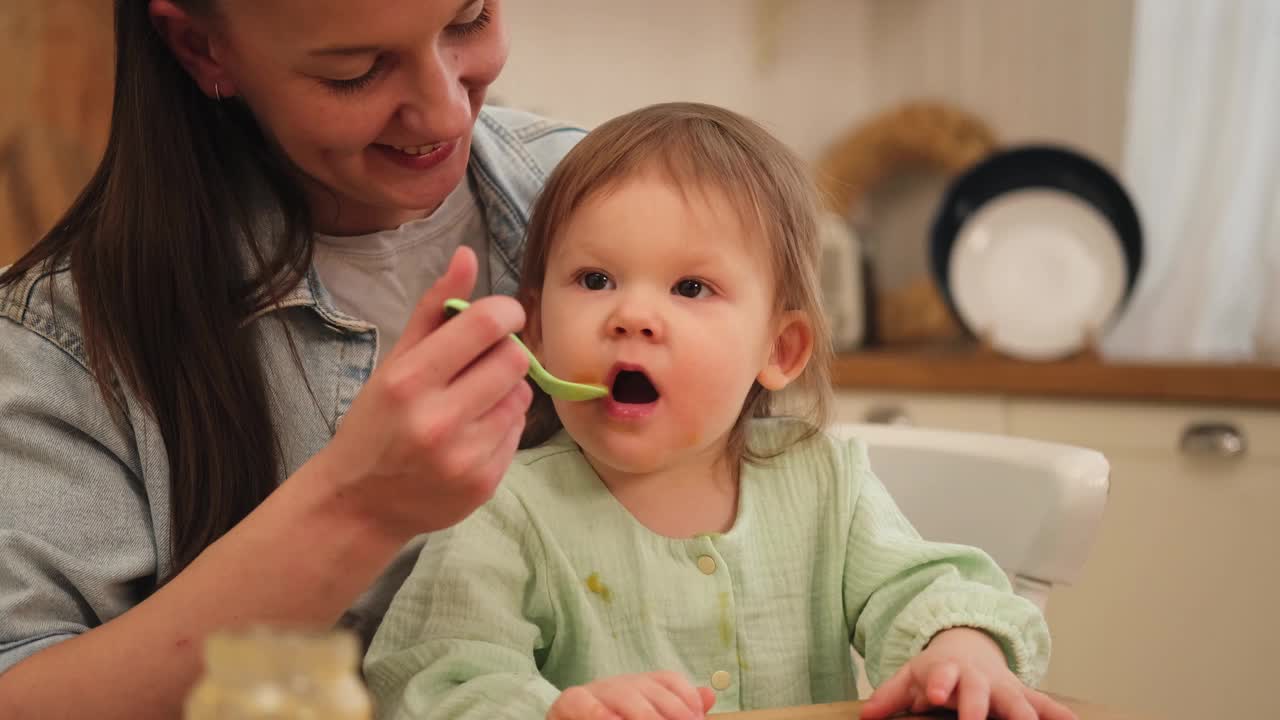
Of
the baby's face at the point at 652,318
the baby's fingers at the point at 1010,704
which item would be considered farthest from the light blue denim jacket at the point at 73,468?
the baby's fingers at the point at 1010,704

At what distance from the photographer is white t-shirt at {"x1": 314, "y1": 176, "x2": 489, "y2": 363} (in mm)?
1229

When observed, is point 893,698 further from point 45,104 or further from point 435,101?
point 45,104

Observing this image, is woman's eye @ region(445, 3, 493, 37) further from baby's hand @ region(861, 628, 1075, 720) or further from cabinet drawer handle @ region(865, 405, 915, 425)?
cabinet drawer handle @ region(865, 405, 915, 425)

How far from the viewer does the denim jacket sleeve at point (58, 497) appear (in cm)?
96

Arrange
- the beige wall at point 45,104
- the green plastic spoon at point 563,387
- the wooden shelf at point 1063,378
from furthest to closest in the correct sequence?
1. the beige wall at point 45,104
2. the wooden shelf at point 1063,378
3. the green plastic spoon at point 563,387

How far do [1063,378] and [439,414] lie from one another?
191 cm

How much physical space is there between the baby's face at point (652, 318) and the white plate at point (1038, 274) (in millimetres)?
1635

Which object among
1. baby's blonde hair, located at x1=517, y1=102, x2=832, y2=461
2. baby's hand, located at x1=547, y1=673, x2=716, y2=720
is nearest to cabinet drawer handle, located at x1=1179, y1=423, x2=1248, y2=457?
baby's blonde hair, located at x1=517, y1=102, x2=832, y2=461

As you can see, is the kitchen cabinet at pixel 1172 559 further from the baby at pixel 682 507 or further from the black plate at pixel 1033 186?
the baby at pixel 682 507

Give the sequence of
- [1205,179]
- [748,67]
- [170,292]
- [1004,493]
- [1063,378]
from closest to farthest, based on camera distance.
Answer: [170,292]
[1004,493]
[1063,378]
[1205,179]
[748,67]

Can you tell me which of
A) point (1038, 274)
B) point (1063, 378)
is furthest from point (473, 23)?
point (1038, 274)

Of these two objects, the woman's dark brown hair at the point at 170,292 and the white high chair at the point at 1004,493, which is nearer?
the woman's dark brown hair at the point at 170,292

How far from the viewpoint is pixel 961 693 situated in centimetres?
83

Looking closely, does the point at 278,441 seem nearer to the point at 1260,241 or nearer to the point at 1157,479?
the point at 1157,479
